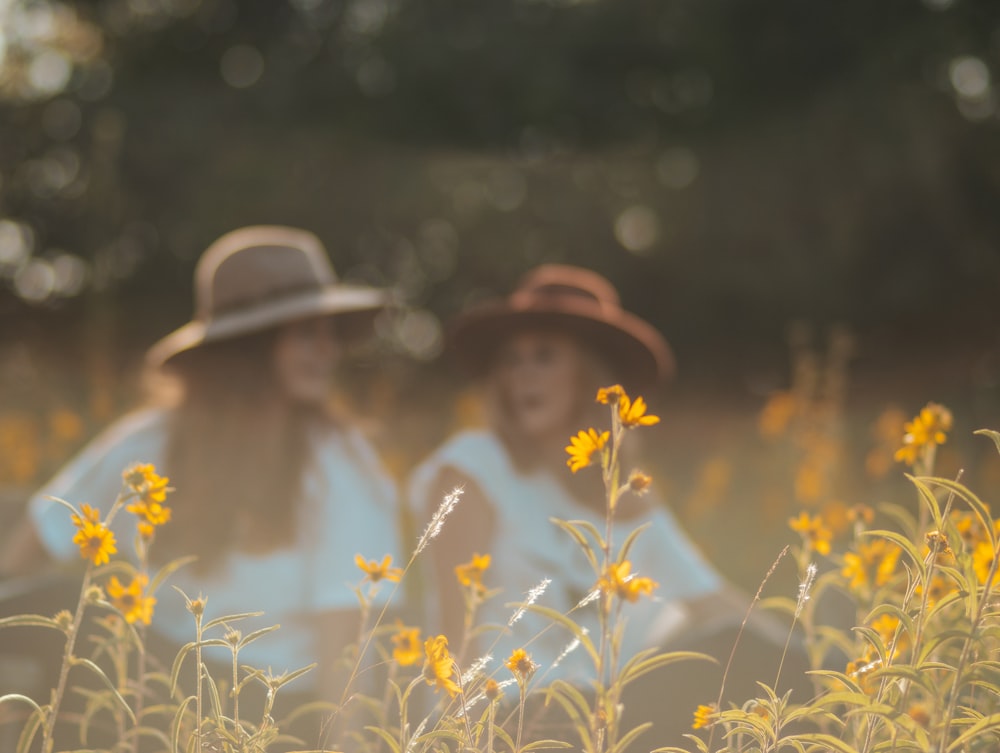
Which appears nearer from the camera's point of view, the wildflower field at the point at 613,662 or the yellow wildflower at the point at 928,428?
the wildflower field at the point at 613,662

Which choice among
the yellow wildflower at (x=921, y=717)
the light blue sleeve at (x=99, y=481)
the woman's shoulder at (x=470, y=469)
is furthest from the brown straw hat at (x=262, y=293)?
the yellow wildflower at (x=921, y=717)

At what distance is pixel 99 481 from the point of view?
9.93 feet

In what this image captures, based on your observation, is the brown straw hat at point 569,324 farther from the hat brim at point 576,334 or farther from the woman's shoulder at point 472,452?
the woman's shoulder at point 472,452

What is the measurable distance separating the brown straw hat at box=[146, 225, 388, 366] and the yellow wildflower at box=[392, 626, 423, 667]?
5.59ft

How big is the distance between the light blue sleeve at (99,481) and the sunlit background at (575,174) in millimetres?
4025

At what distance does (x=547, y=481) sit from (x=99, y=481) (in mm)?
1334

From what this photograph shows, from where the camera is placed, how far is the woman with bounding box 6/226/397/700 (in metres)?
2.87

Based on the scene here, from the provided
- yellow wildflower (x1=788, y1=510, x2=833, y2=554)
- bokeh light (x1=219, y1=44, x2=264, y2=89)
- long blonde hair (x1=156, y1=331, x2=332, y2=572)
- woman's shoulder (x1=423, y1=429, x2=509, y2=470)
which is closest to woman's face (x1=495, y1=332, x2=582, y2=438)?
woman's shoulder (x1=423, y1=429, x2=509, y2=470)

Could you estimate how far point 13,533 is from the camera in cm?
307

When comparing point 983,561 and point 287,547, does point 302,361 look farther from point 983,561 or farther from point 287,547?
point 983,561

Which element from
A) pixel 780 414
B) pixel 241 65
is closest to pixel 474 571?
pixel 780 414

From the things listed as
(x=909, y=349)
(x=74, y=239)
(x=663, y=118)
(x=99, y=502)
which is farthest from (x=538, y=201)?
(x=99, y=502)

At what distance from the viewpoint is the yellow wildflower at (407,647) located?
1369 mm

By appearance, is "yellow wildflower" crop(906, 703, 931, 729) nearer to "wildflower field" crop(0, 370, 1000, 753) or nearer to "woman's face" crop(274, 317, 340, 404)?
"wildflower field" crop(0, 370, 1000, 753)
